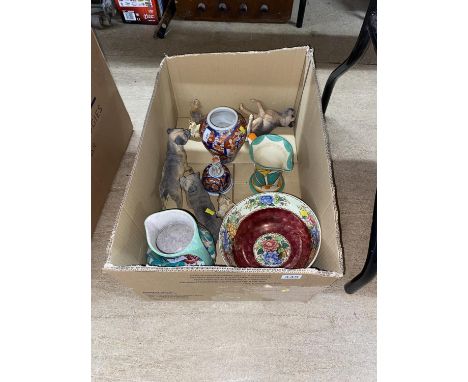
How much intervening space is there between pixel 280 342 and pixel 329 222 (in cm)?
33

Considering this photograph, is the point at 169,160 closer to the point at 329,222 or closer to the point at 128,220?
the point at 128,220

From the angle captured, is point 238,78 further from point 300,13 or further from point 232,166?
point 300,13

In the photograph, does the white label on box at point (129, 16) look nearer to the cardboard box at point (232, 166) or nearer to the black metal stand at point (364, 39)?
the cardboard box at point (232, 166)

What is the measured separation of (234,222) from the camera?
0.82m

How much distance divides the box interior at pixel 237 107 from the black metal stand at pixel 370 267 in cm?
6

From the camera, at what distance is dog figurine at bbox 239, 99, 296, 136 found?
3.18ft

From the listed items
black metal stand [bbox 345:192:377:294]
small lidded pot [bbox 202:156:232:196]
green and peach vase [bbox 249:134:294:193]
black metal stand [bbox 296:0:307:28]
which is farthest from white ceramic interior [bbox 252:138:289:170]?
black metal stand [bbox 296:0:307:28]

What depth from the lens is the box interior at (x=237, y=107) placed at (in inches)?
27.3

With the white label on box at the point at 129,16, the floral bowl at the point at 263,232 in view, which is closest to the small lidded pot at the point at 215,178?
the floral bowl at the point at 263,232

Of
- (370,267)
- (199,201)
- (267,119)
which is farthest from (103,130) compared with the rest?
(370,267)

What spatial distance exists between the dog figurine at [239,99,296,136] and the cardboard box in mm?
30

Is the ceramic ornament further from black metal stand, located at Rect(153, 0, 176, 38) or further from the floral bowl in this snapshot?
black metal stand, located at Rect(153, 0, 176, 38)

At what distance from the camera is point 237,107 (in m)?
1.03

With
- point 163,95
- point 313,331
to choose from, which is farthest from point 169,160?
point 313,331
